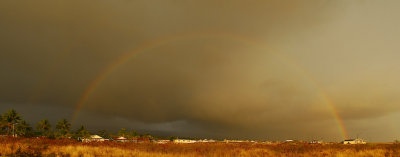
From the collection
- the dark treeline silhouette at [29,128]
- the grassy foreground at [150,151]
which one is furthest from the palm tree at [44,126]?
the grassy foreground at [150,151]

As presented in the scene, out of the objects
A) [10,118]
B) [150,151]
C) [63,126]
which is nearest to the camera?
[150,151]

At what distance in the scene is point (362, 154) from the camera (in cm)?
2041

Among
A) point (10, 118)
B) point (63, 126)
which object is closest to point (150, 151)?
point (10, 118)

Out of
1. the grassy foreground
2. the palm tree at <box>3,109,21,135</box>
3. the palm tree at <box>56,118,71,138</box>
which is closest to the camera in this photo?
the grassy foreground

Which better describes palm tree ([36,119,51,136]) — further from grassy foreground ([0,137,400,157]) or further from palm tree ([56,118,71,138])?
grassy foreground ([0,137,400,157])

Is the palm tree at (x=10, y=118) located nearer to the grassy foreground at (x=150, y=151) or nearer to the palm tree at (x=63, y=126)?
the palm tree at (x=63, y=126)

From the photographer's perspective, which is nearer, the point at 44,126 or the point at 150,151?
the point at 150,151

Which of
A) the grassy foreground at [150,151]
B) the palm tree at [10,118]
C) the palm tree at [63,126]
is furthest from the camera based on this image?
the palm tree at [63,126]

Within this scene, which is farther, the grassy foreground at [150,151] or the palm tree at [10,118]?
the palm tree at [10,118]

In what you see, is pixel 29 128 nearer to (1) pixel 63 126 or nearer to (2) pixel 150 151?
(1) pixel 63 126

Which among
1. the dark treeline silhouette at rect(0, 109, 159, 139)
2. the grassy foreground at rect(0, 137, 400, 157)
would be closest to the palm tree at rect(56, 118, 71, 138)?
the dark treeline silhouette at rect(0, 109, 159, 139)

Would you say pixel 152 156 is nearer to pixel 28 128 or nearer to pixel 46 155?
pixel 46 155

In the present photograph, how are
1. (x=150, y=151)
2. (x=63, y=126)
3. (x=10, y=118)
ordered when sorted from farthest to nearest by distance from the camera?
1. (x=63, y=126)
2. (x=10, y=118)
3. (x=150, y=151)

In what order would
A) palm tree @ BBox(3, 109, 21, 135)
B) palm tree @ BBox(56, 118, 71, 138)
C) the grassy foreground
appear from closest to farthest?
the grassy foreground < palm tree @ BBox(3, 109, 21, 135) < palm tree @ BBox(56, 118, 71, 138)
